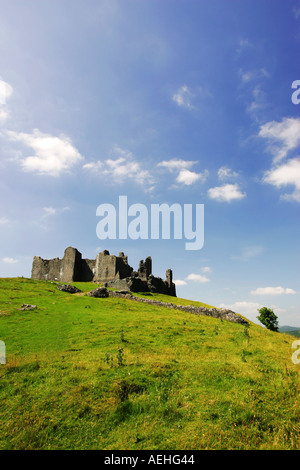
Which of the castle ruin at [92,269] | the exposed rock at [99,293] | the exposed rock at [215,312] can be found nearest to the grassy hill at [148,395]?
the exposed rock at [215,312]

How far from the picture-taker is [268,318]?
6500 cm

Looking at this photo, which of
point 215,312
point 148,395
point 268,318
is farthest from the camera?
point 268,318

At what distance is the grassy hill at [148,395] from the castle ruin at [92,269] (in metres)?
52.4

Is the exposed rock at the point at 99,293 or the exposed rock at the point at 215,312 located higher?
the exposed rock at the point at 99,293

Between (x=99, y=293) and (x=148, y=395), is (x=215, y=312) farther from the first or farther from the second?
(x=148, y=395)

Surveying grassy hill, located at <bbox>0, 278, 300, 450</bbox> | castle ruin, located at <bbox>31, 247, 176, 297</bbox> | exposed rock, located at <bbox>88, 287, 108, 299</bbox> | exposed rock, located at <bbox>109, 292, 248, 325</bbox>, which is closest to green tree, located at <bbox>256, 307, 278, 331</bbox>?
castle ruin, located at <bbox>31, 247, 176, 297</bbox>

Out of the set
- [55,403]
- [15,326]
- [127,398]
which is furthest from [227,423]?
[15,326]

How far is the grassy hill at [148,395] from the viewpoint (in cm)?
740

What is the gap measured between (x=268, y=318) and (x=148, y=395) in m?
66.5

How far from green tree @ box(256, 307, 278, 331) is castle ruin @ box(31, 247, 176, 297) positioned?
97.0 feet

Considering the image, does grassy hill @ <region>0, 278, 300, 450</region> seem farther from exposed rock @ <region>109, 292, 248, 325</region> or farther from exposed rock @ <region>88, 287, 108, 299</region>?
exposed rock @ <region>88, 287, 108, 299</region>

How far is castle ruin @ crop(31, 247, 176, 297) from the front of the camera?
7300 cm

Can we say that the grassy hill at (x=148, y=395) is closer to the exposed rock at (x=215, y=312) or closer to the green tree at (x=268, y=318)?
the exposed rock at (x=215, y=312)

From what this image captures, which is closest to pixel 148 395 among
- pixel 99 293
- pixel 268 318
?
pixel 99 293
